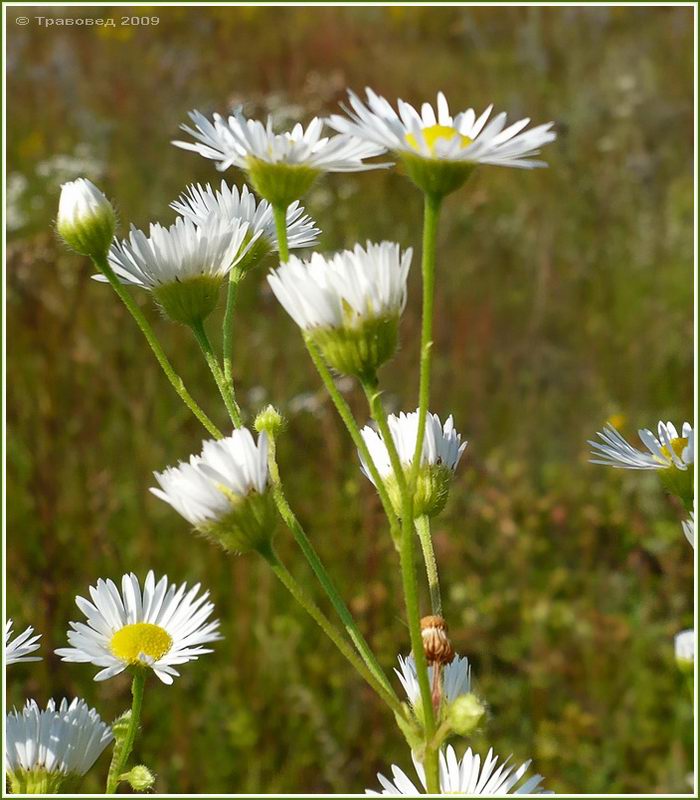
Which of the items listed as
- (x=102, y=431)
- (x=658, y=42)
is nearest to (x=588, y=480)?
(x=102, y=431)

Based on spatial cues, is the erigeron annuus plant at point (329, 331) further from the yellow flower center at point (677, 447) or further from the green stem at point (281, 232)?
the yellow flower center at point (677, 447)

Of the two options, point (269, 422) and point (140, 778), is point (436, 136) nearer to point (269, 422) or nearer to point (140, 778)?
point (269, 422)

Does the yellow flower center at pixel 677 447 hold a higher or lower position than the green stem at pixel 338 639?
higher

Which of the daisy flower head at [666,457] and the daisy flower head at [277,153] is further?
the daisy flower head at [666,457]

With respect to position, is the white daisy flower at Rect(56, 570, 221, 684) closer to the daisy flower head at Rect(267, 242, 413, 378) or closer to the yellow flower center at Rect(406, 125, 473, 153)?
the daisy flower head at Rect(267, 242, 413, 378)

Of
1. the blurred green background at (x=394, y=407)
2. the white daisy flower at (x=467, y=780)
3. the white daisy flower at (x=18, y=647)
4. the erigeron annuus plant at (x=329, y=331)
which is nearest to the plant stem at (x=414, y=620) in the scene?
the erigeron annuus plant at (x=329, y=331)

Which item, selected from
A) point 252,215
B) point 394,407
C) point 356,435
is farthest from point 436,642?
point 394,407

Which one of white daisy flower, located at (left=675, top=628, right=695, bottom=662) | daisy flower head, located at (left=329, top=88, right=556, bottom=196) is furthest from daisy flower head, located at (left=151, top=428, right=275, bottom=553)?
white daisy flower, located at (left=675, top=628, right=695, bottom=662)
